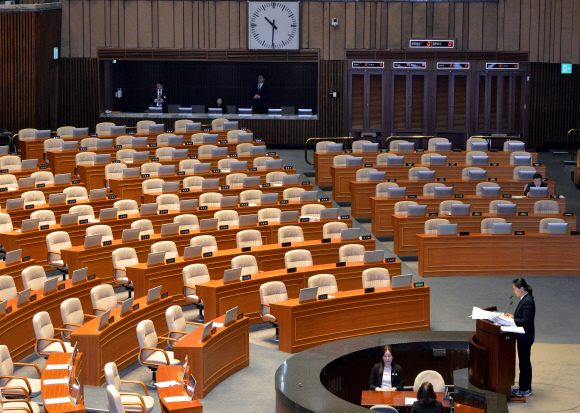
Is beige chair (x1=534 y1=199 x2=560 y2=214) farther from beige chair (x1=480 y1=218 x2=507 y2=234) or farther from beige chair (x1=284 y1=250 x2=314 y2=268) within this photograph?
beige chair (x1=284 y1=250 x2=314 y2=268)

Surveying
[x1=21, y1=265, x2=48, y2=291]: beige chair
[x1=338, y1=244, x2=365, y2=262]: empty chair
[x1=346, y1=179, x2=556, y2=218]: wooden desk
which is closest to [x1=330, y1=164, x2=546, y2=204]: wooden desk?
[x1=346, y1=179, x2=556, y2=218]: wooden desk

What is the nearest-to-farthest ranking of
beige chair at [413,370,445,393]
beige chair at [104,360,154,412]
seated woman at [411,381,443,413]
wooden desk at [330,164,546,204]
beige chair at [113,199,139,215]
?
seated woman at [411,381,443,413] → beige chair at [104,360,154,412] → beige chair at [413,370,445,393] → beige chair at [113,199,139,215] → wooden desk at [330,164,546,204]

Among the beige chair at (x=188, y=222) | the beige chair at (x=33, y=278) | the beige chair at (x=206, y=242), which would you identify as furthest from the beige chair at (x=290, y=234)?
the beige chair at (x=33, y=278)

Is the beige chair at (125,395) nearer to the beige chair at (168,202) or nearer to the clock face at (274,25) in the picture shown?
the beige chair at (168,202)

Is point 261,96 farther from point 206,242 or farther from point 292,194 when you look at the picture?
point 206,242

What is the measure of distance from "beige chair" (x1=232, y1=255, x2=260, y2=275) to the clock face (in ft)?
33.5

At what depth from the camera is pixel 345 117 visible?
21.0m

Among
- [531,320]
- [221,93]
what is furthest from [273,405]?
[221,93]

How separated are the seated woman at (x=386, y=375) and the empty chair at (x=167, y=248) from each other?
426 centimetres

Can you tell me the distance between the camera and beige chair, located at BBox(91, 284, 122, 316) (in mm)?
9938

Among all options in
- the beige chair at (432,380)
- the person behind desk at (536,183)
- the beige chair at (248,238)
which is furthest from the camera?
the person behind desk at (536,183)

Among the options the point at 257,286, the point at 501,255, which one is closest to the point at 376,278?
the point at 257,286

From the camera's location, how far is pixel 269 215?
1352 cm

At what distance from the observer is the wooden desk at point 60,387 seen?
705 cm
